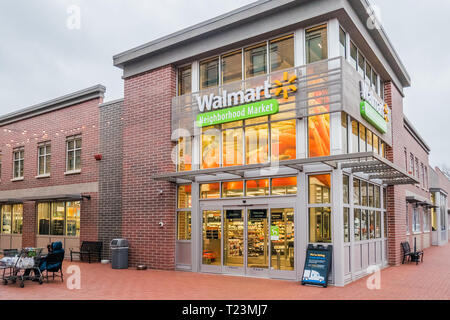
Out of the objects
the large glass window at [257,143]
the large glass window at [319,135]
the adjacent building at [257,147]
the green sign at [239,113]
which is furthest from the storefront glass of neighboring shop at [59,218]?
the large glass window at [319,135]

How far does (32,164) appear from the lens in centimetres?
2056

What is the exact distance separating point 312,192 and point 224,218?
2863 millimetres

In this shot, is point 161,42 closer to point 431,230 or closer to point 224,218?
point 224,218

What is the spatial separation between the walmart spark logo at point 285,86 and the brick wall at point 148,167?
13.4 feet

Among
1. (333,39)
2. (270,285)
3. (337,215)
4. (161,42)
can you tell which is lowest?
(270,285)

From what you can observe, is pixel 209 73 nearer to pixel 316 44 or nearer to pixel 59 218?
pixel 316 44

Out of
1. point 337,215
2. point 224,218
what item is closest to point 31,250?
point 224,218

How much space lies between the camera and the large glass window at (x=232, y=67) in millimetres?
13352

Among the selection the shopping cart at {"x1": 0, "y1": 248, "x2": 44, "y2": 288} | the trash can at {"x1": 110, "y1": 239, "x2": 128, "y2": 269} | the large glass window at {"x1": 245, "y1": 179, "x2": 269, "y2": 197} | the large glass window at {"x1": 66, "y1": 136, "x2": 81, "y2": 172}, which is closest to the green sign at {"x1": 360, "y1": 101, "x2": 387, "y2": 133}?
the large glass window at {"x1": 245, "y1": 179, "x2": 269, "y2": 197}

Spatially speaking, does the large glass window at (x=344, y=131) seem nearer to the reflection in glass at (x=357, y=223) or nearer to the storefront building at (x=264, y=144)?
the storefront building at (x=264, y=144)

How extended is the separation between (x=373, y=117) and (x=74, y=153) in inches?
474

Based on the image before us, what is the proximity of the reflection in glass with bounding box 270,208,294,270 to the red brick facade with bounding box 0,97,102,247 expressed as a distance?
317 inches
